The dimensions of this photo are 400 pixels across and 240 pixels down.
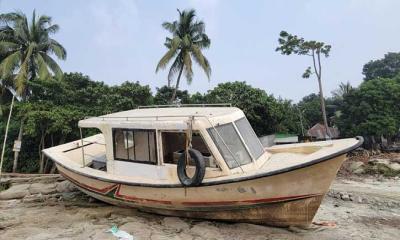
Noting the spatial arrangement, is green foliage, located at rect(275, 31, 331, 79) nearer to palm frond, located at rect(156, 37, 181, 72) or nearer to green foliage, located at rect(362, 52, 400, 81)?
palm frond, located at rect(156, 37, 181, 72)

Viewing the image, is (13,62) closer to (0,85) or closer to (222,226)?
(0,85)

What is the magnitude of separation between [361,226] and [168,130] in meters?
4.53

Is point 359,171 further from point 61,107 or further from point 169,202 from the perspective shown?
point 61,107

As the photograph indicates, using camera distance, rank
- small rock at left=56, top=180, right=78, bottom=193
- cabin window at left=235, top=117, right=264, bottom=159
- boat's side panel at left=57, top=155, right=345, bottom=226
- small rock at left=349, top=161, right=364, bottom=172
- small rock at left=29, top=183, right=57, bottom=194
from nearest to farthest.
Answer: boat's side panel at left=57, top=155, right=345, bottom=226, cabin window at left=235, top=117, right=264, bottom=159, small rock at left=29, top=183, right=57, bottom=194, small rock at left=56, top=180, right=78, bottom=193, small rock at left=349, top=161, right=364, bottom=172

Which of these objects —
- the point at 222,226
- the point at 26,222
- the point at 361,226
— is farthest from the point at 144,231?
the point at 361,226

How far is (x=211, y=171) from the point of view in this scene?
6793mm

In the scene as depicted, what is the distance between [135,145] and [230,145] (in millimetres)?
2115

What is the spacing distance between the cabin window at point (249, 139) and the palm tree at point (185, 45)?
13795mm

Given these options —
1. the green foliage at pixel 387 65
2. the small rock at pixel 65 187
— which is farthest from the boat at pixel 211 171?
the green foliage at pixel 387 65

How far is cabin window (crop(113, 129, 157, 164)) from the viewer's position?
7461 millimetres

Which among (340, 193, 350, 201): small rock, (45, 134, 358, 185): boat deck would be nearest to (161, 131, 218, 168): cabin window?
(45, 134, 358, 185): boat deck

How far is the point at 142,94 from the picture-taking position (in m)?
19.4

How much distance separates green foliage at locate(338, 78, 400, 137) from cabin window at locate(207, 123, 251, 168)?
Answer: 17.2 meters

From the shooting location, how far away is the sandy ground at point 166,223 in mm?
6691
